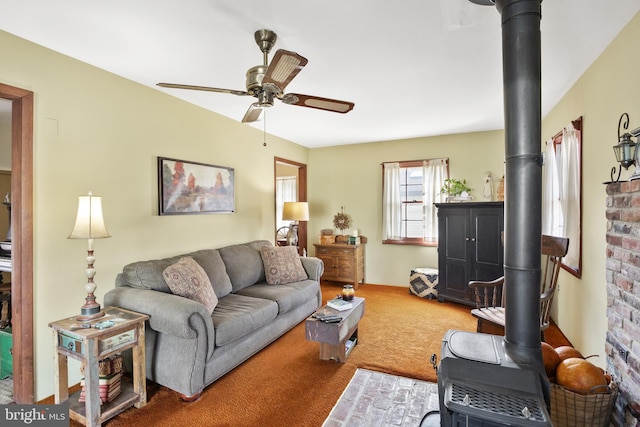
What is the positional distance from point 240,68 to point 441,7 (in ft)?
5.08

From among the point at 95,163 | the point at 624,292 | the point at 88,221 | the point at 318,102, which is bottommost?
the point at 624,292

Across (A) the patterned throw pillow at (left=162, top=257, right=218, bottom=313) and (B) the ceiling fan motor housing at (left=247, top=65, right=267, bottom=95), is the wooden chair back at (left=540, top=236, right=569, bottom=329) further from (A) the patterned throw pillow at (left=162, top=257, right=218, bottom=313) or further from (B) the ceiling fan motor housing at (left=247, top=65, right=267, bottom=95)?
(A) the patterned throw pillow at (left=162, top=257, right=218, bottom=313)

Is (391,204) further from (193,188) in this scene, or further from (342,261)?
(193,188)

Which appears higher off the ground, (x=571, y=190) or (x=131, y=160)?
(x=131, y=160)

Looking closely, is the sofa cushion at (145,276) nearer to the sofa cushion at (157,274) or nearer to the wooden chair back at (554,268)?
the sofa cushion at (157,274)

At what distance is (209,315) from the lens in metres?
2.24

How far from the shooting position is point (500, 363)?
54.0 inches

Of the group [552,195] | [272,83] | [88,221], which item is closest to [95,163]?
[88,221]

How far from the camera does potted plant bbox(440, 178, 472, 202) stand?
4358mm

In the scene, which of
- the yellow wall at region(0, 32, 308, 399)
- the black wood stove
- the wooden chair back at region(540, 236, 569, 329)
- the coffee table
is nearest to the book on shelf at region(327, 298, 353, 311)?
the coffee table

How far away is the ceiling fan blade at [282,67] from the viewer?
60.1 inches

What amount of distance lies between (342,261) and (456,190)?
2069 mm

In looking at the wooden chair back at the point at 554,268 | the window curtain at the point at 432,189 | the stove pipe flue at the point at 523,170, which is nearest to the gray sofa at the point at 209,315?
the stove pipe flue at the point at 523,170

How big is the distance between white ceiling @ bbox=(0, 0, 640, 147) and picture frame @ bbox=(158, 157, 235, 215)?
0.75 m
